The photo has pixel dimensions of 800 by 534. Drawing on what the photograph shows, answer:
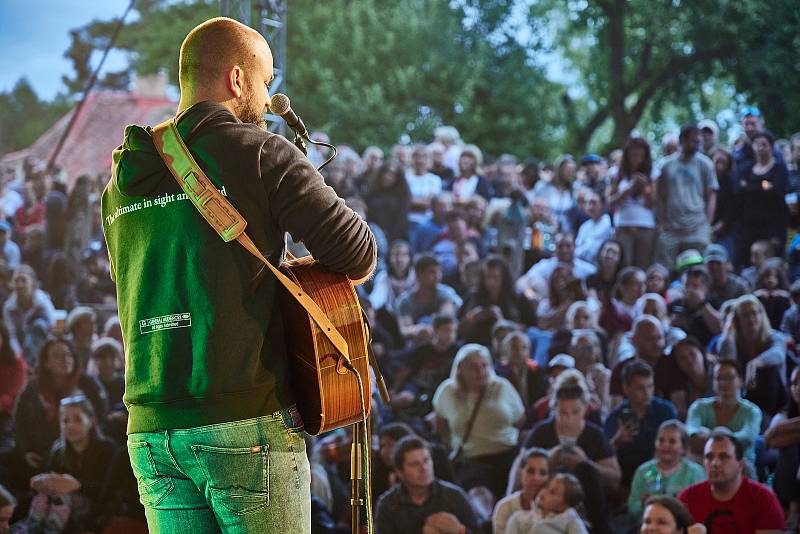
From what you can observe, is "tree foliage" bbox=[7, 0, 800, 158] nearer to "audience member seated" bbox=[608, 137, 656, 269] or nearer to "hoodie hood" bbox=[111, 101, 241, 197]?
"audience member seated" bbox=[608, 137, 656, 269]

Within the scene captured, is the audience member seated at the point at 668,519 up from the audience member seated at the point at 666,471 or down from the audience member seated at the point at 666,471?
down

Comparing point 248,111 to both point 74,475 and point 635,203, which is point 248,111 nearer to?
point 74,475

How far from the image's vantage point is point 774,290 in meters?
6.25

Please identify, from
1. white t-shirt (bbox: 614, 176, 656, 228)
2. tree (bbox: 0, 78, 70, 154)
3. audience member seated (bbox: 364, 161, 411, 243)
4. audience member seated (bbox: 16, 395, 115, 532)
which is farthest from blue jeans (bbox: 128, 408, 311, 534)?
tree (bbox: 0, 78, 70, 154)

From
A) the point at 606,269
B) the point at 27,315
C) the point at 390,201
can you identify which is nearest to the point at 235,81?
the point at 606,269

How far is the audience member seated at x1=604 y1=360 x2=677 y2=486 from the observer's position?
18.4ft

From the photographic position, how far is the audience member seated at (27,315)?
686cm

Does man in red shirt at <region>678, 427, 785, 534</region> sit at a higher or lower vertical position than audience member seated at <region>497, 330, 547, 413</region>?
lower

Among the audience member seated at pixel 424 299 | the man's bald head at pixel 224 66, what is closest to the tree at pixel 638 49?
the audience member seated at pixel 424 299

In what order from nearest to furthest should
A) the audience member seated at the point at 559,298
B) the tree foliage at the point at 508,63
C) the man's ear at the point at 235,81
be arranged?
the man's ear at the point at 235,81 < the audience member seated at the point at 559,298 < the tree foliage at the point at 508,63

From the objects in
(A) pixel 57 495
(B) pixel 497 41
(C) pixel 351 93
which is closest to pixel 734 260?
(B) pixel 497 41

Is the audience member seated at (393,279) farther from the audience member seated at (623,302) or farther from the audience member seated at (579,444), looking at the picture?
the audience member seated at (579,444)

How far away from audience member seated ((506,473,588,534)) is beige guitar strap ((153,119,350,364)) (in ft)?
12.7

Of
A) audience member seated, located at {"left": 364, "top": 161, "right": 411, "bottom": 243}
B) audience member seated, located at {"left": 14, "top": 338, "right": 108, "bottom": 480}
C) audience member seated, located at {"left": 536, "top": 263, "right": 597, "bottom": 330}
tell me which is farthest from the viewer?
audience member seated, located at {"left": 364, "top": 161, "right": 411, "bottom": 243}
